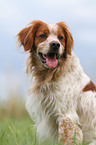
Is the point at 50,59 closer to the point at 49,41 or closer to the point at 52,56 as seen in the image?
the point at 52,56

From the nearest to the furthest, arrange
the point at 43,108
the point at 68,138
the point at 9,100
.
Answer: the point at 68,138, the point at 43,108, the point at 9,100

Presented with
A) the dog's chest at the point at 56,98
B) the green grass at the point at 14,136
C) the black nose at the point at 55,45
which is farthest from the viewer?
the dog's chest at the point at 56,98

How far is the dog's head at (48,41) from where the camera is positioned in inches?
183

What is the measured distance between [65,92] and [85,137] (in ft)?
3.11

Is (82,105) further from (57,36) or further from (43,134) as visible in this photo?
(57,36)

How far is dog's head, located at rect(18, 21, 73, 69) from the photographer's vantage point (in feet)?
15.2

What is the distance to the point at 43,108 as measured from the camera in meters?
4.91

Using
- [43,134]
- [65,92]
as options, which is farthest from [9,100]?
[65,92]

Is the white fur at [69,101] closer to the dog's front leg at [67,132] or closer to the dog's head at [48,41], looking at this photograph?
the dog's front leg at [67,132]

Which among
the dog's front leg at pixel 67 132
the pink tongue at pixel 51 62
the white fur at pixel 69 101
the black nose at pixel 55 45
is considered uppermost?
the black nose at pixel 55 45

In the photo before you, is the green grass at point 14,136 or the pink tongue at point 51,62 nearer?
the green grass at point 14,136

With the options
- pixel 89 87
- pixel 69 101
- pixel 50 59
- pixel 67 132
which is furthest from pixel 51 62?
pixel 67 132

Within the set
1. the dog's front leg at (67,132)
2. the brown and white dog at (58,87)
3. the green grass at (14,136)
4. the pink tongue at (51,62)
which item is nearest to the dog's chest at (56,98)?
the brown and white dog at (58,87)

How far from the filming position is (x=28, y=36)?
4891 mm
